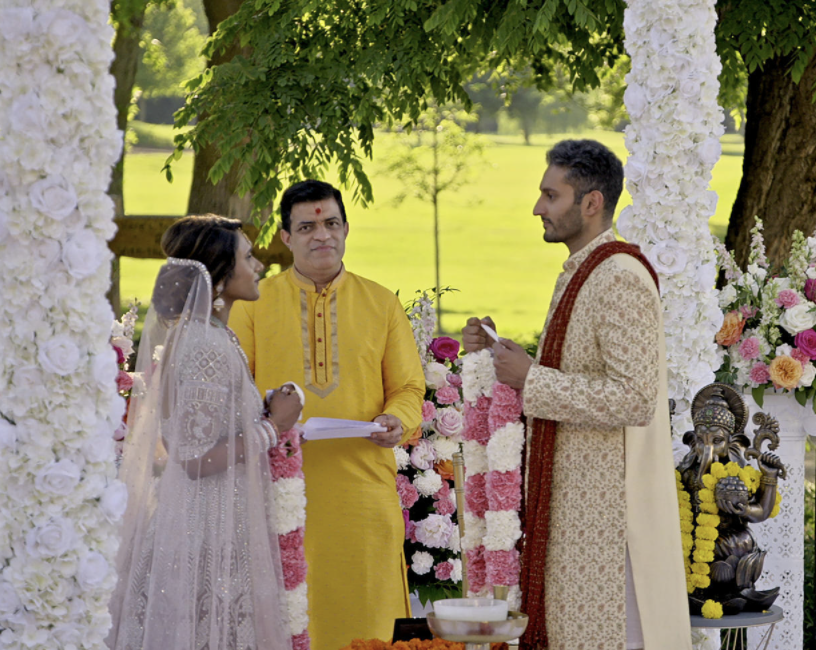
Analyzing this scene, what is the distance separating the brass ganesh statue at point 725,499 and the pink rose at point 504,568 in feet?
3.51

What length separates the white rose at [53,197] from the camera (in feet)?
8.63

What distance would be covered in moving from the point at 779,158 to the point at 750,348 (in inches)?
129

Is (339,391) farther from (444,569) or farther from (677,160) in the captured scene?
(677,160)

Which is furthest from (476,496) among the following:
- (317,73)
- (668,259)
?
(317,73)

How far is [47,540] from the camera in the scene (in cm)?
268

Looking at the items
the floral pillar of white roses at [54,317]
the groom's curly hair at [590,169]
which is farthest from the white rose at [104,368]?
the groom's curly hair at [590,169]

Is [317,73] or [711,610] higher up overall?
[317,73]

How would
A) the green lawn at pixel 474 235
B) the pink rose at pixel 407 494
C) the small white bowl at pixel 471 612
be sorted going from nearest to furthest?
the small white bowl at pixel 471 612
the pink rose at pixel 407 494
the green lawn at pixel 474 235

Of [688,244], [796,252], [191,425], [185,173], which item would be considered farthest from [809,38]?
[185,173]

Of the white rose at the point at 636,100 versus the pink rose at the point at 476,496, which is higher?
the white rose at the point at 636,100

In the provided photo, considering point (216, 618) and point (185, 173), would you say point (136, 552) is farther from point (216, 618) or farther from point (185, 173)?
point (185, 173)

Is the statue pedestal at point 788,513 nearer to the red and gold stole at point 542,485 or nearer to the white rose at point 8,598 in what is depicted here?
the red and gold stole at point 542,485

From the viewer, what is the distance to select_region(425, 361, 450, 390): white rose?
5.00 metres

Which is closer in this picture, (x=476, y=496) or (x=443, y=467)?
(x=476, y=496)
